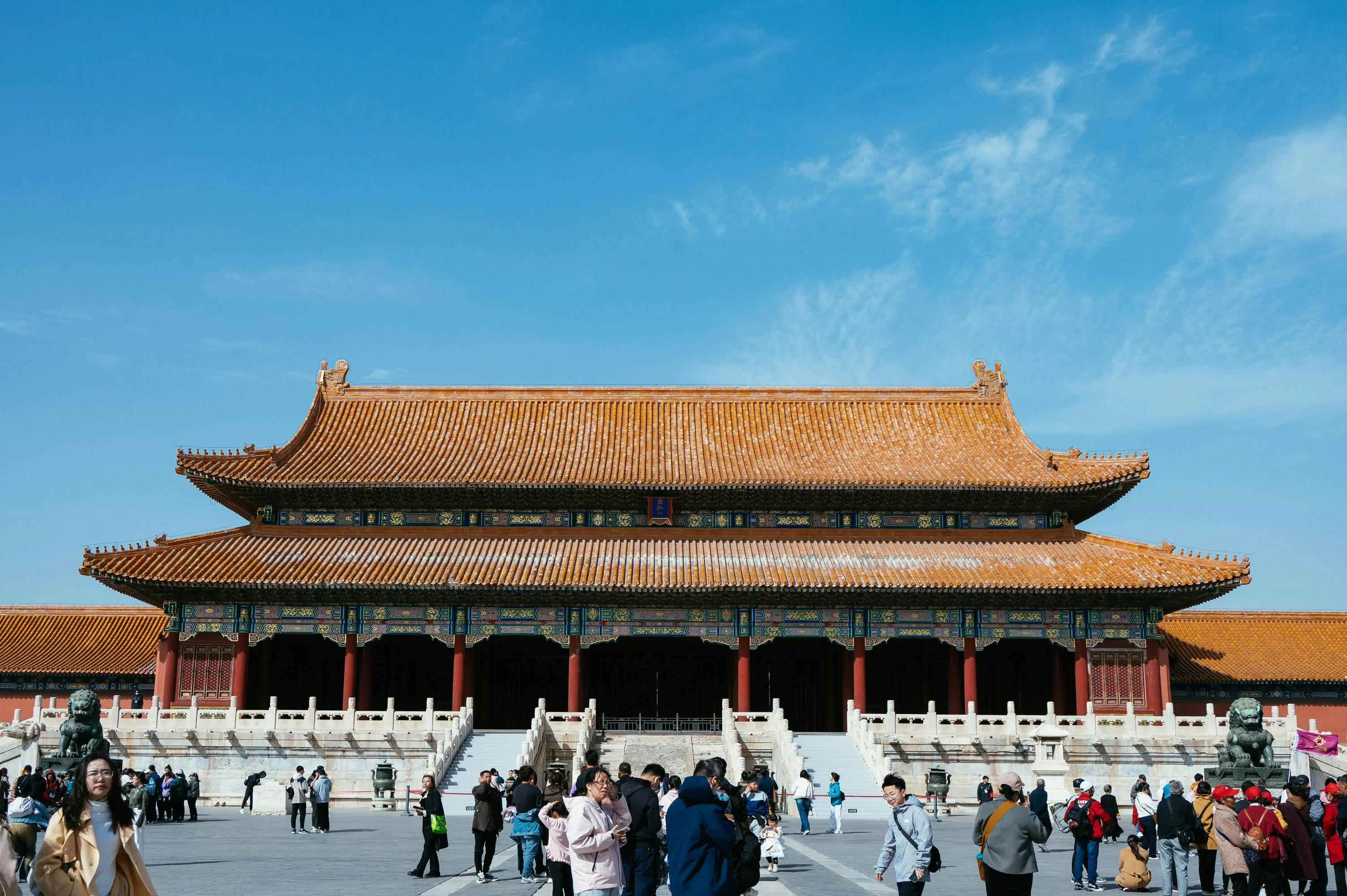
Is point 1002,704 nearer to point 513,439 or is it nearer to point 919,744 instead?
point 919,744

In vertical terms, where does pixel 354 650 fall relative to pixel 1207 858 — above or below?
above

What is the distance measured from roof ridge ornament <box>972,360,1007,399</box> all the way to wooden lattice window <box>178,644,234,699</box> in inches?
1045

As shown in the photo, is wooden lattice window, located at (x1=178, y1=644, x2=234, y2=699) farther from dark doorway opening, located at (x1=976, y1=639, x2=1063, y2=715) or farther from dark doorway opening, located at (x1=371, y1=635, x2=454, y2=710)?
dark doorway opening, located at (x1=976, y1=639, x2=1063, y2=715)

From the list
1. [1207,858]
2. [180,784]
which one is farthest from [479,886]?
[180,784]

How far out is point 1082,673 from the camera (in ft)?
126

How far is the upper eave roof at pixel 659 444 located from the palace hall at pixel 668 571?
12 cm

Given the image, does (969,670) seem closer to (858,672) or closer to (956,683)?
(956,683)

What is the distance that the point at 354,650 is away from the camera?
38.6 metres

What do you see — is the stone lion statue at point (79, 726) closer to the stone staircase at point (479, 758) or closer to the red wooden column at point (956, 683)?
the stone staircase at point (479, 758)

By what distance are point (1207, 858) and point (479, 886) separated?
8.80m

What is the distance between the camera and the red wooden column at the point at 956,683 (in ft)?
128

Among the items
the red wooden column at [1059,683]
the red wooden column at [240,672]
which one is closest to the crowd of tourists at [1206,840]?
the red wooden column at [1059,683]

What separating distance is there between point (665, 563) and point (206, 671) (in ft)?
45.4

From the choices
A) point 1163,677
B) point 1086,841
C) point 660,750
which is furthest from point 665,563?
point 1086,841
